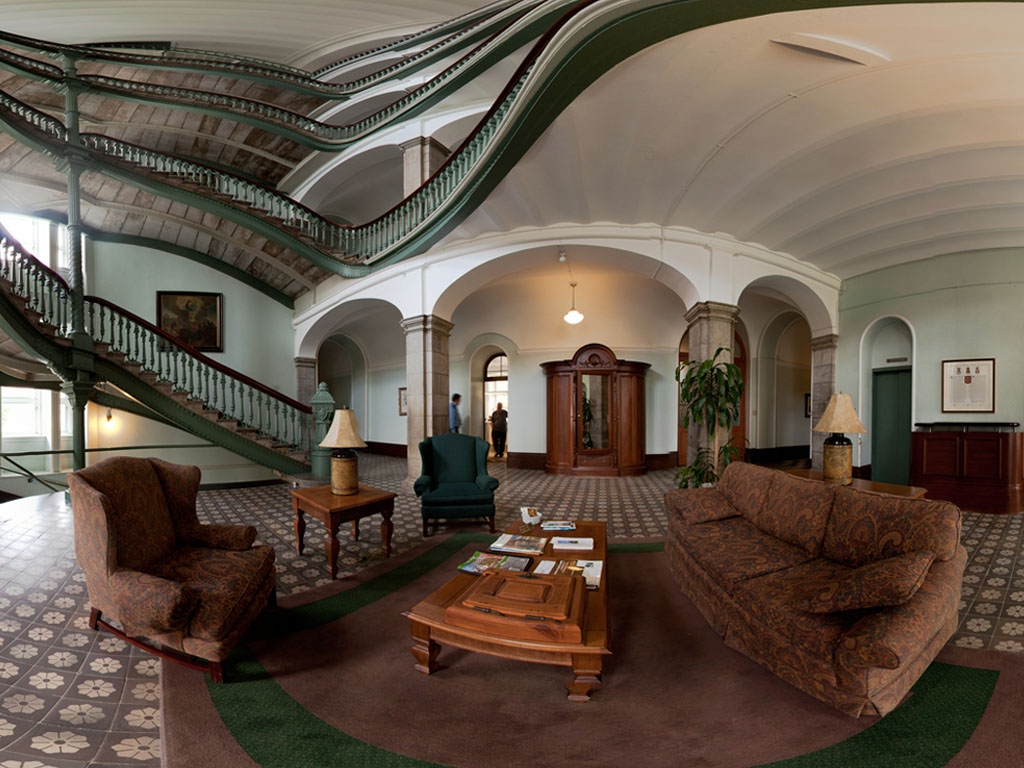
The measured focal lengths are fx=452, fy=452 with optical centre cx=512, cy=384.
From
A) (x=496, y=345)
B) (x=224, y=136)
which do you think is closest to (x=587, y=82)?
(x=496, y=345)

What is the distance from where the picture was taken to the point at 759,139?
15.5ft

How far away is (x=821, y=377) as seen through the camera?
28.6 ft

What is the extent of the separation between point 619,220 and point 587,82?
2.96 meters

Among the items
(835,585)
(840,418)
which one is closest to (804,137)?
(840,418)

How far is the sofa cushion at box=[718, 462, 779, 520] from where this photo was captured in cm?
343

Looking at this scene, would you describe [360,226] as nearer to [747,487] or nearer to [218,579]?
[218,579]

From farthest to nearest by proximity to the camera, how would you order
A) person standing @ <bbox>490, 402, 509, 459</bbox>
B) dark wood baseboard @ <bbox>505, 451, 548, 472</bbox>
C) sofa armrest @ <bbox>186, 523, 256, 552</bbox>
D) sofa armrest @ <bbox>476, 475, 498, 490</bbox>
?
person standing @ <bbox>490, 402, 509, 459</bbox>
dark wood baseboard @ <bbox>505, 451, 548, 472</bbox>
sofa armrest @ <bbox>476, 475, 498, 490</bbox>
sofa armrest @ <bbox>186, 523, 256, 552</bbox>

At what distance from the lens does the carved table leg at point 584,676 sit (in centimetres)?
210

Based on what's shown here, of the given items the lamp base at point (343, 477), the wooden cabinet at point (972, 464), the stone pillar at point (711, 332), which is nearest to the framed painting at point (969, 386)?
the wooden cabinet at point (972, 464)

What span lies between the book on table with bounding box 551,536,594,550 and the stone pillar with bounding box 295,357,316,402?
8.09m

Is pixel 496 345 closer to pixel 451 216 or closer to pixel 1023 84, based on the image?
pixel 451 216

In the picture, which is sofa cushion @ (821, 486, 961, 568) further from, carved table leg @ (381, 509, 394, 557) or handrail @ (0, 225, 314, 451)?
handrail @ (0, 225, 314, 451)

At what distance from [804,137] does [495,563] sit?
5183mm

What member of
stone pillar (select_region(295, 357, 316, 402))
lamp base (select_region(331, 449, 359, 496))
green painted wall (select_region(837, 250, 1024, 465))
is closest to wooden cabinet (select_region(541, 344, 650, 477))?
green painted wall (select_region(837, 250, 1024, 465))
